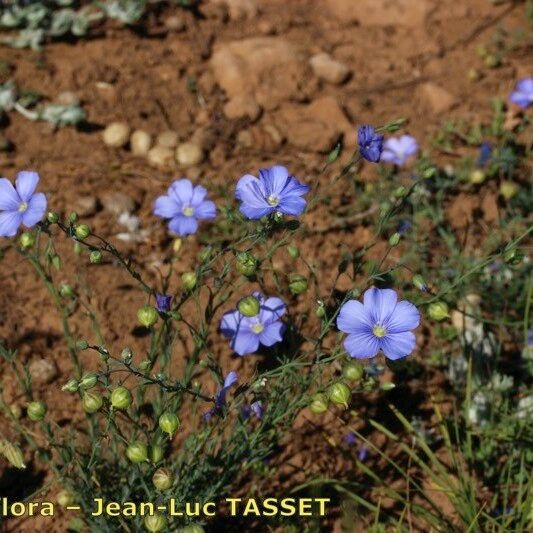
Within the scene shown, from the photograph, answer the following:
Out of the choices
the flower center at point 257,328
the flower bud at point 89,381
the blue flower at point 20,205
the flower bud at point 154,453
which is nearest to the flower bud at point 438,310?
the flower center at point 257,328

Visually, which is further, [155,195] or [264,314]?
[155,195]

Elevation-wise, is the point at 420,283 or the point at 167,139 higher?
the point at 167,139

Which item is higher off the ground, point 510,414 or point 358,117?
point 358,117

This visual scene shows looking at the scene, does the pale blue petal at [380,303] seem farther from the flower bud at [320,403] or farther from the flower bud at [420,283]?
the flower bud at [320,403]

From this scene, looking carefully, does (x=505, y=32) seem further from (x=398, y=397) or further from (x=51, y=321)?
(x=51, y=321)

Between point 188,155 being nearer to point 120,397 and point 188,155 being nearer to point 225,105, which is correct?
point 225,105

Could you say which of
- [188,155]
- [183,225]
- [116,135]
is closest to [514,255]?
[183,225]

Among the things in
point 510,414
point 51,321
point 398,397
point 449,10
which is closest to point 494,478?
point 510,414
